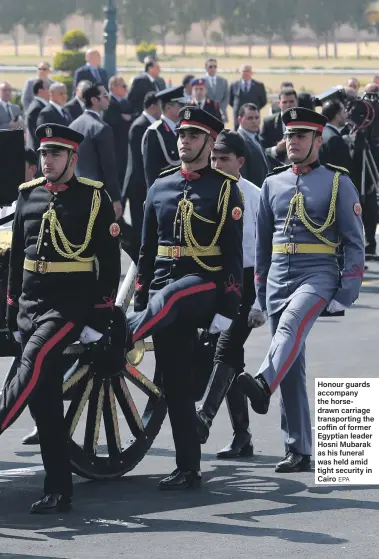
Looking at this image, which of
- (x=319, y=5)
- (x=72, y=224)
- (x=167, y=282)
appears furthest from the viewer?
(x=319, y=5)

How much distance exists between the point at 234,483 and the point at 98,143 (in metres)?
7.83

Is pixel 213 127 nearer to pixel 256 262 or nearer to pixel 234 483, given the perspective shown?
pixel 256 262

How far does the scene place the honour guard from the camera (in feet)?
51.5

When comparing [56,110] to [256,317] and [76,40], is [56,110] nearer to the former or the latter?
[256,317]

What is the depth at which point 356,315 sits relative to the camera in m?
14.9

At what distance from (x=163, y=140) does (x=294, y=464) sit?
7.38 meters

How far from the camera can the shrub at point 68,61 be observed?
47062mm

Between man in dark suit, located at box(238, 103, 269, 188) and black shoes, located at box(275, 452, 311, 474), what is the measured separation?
6378 mm

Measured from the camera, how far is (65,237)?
7.98 metres

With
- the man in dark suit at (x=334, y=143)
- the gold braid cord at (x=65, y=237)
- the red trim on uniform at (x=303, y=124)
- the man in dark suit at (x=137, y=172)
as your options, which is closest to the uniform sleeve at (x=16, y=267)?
the gold braid cord at (x=65, y=237)

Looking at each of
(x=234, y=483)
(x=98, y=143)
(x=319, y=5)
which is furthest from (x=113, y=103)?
(x=319, y=5)

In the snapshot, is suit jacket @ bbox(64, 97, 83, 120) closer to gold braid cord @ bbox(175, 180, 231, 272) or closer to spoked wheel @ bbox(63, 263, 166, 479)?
spoked wheel @ bbox(63, 263, 166, 479)

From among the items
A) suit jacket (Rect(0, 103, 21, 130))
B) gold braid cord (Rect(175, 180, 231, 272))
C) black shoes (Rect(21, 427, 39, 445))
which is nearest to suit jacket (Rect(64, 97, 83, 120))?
suit jacket (Rect(0, 103, 21, 130))

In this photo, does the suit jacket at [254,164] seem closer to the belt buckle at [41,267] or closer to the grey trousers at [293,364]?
the grey trousers at [293,364]
